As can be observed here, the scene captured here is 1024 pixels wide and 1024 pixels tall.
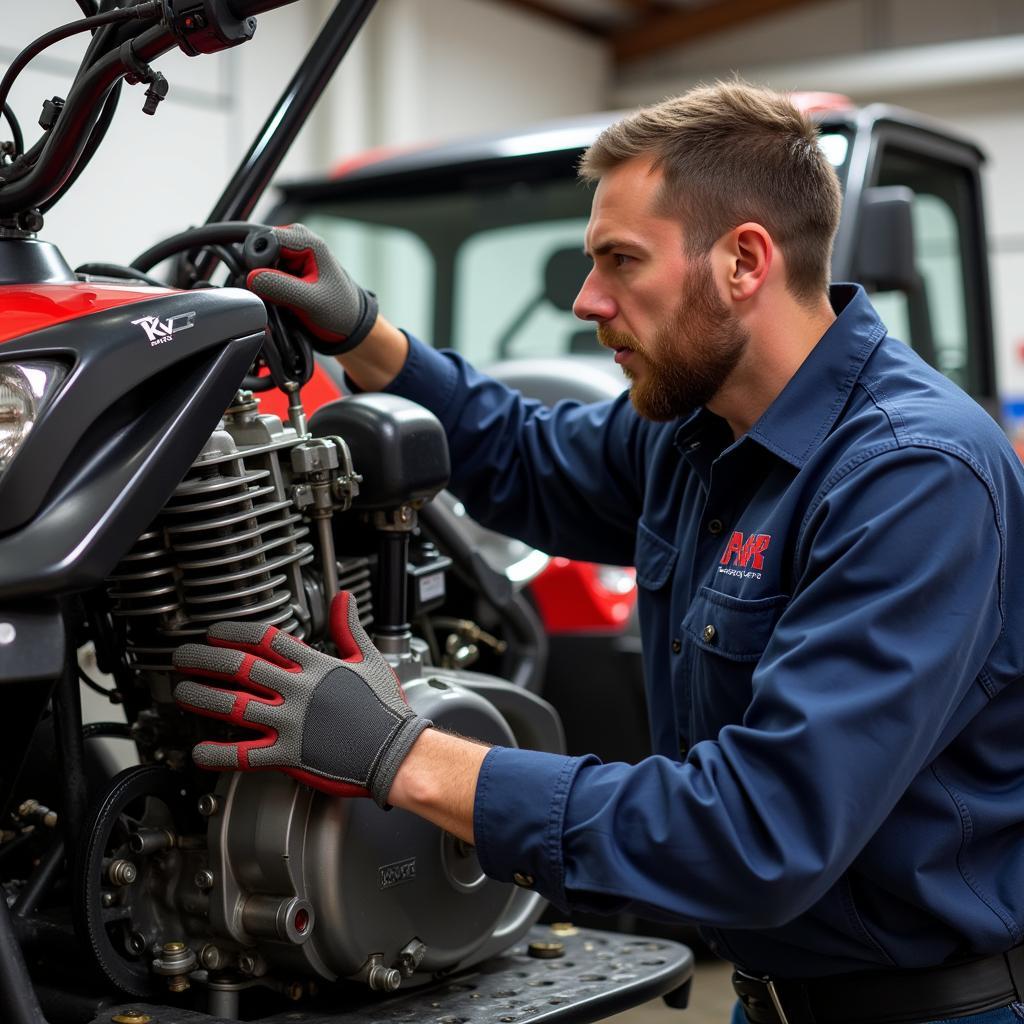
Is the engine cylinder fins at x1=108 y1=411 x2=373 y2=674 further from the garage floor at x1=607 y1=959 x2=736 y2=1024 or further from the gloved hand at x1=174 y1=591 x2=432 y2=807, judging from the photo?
the garage floor at x1=607 y1=959 x2=736 y2=1024

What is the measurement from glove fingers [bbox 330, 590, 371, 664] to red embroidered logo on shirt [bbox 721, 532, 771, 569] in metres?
0.39

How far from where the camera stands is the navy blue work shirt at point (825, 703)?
1271mm

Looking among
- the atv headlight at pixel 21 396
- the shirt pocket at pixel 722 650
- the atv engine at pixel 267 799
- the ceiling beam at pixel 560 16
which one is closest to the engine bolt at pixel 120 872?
the atv engine at pixel 267 799

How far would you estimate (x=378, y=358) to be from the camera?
1.87 m

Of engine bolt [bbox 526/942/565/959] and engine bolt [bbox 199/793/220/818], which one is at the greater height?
engine bolt [bbox 199/793/220/818]

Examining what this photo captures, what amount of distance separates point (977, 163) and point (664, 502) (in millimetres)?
2320

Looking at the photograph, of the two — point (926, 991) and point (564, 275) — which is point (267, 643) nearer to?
point (926, 991)

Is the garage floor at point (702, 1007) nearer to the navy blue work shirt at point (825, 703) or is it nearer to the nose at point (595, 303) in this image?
the navy blue work shirt at point (825, 703)

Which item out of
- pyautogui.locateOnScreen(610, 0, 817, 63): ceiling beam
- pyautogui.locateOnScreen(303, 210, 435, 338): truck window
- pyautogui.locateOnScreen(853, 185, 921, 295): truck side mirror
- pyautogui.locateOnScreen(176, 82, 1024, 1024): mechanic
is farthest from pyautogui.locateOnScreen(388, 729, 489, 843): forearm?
pyautogui.locateOnScreen(610, 0, 817, 63): ceiling beam

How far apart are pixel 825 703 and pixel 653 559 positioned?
1.74ft

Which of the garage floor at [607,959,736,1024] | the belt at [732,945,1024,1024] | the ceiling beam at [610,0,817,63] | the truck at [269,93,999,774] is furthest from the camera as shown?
the ceiling beam at [610,0,817,63]

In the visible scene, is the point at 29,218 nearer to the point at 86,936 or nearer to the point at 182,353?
the point at 182,353

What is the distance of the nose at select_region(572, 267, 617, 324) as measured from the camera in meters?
1.62

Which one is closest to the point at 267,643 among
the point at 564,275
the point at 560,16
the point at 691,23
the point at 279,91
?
the point at 564,275
